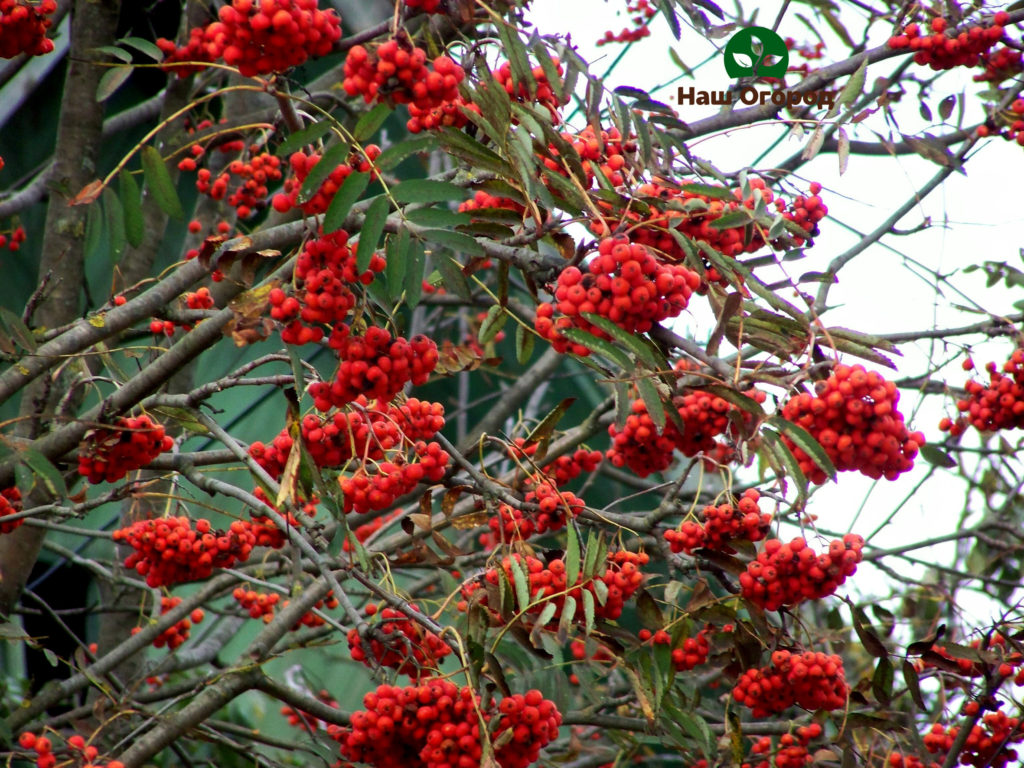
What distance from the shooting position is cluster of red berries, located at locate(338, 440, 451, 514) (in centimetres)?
238

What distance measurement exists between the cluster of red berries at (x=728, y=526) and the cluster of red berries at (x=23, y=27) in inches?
88.6

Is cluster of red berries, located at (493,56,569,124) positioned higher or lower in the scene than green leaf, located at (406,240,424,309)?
higher

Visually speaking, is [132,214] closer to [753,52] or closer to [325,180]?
[325,180]

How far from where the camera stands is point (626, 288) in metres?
1.80

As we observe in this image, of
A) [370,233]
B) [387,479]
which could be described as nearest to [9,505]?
[387,479]

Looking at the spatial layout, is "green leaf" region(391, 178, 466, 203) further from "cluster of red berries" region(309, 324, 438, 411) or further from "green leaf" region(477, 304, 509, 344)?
"green leaf" region(477, 304, 509, 344)

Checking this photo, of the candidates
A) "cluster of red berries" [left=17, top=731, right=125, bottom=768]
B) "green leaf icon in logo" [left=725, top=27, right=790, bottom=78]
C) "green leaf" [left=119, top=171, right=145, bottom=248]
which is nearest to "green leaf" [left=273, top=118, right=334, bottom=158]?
"green leaf" [left=119, top=171, right=145, bottom=248]

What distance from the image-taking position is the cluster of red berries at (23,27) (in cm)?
Result: 254

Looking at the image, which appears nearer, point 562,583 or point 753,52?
point 562,583

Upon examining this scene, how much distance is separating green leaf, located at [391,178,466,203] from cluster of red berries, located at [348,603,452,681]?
3.44 ft

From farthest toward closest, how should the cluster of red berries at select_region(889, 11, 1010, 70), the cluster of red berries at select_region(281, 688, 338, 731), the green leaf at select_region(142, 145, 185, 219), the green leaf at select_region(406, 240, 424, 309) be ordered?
the cluster of red berries at select_region(281, 688, 338, 731)
the cluster of red berries at select_region(889, 11, 1010, 70)
the green leaf at select_region(142, 145, 185, 219)
the green leaf at select_region(406, 240, 424, 309)

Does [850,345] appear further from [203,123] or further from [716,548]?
[203,123]

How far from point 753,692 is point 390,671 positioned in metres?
1.01

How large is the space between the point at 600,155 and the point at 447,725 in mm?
1344
